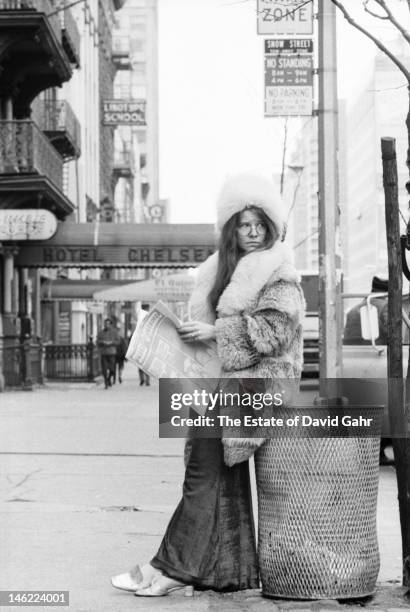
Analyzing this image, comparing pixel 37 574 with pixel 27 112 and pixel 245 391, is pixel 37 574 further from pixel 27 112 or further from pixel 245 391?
pixel 27 112

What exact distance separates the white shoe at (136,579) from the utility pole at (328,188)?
322 inches

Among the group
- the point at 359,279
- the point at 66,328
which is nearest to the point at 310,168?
the point at 359,279

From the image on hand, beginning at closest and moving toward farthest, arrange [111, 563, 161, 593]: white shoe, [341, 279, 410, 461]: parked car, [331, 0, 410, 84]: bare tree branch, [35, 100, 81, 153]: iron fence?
[111, 563, 161, 593]: white shoe
[331, 0, 410, 84]: bare tree branch
[341, 279, 410, 461]: parked car
[35, 100, 81, 153]: iron fence

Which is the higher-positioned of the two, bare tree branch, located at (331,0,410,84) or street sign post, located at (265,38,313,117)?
street sign post, located at (265,38,313,117)

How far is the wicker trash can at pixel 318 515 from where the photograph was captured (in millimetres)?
5219

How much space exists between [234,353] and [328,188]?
9276 mm

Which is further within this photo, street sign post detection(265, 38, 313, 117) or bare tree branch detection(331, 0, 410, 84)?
street sign post detection(265, 38, 313, 117)

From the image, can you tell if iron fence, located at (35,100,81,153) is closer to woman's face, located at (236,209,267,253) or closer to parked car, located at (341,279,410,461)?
parked car, located at (341,279,410,461)

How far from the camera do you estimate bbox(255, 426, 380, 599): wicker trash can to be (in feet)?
17.1

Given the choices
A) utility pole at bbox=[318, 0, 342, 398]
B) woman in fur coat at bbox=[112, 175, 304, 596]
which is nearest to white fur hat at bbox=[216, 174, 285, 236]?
A: woman in fur coat at bbox=[112, 175, 304, 596]

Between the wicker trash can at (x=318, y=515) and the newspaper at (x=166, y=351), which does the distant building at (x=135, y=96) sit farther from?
the wicker trash can at (x=318, y=515)

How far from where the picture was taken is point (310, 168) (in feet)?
626

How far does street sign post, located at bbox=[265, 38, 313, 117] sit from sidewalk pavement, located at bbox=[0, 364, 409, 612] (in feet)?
14.7

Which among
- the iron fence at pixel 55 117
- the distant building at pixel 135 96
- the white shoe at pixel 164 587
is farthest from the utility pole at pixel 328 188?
the distant building at pixel 135 96
